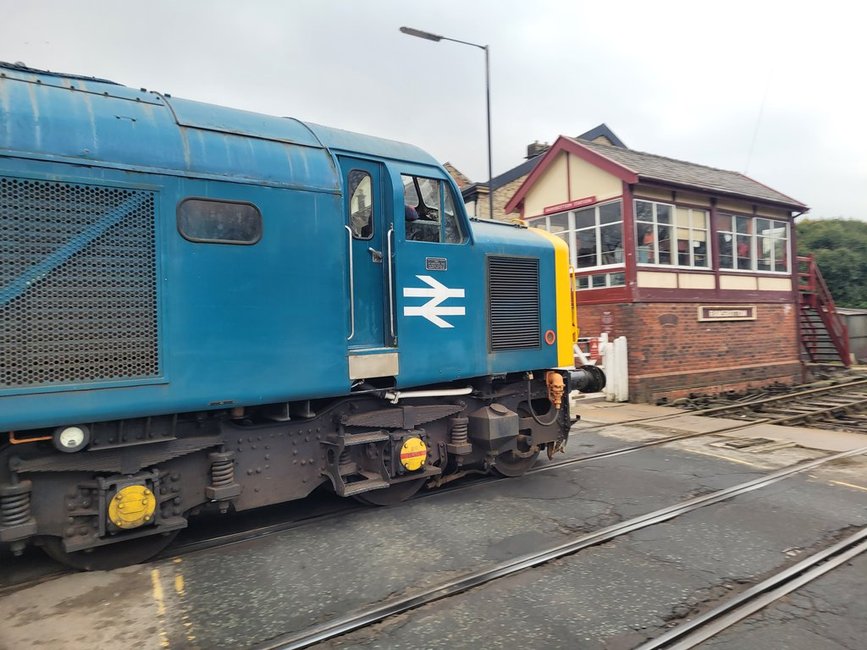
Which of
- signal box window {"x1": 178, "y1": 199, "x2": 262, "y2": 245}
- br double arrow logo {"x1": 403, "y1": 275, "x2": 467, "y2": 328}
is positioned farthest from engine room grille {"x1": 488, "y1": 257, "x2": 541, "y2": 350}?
signal box window {"x1": 178, "y1": 199, "x2": 262, "y2": 245}

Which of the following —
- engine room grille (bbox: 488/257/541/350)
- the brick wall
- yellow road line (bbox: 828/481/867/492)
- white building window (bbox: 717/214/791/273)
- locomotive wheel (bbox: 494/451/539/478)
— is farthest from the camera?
white building window (bbox: 717/214/791/273)

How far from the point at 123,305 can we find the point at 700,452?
7268mm

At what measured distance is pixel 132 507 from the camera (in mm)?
3805

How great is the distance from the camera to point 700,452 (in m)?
7.82

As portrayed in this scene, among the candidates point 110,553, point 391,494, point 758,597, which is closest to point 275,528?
point 391,494

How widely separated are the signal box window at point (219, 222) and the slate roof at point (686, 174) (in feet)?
37.6

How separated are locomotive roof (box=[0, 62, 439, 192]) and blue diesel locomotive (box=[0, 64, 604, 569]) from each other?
0.05 feet

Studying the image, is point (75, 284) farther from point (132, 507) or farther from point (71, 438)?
point (132, 507)

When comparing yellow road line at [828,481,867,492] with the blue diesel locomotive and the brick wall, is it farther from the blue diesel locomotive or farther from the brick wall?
the brick wall

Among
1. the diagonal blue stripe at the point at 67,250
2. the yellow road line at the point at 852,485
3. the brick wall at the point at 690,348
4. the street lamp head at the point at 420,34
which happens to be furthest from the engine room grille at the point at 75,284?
the brick wall at the point at 690,348

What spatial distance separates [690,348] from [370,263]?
1155cm

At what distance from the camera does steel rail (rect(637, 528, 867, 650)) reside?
3244 mm

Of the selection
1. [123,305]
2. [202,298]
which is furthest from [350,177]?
[123,305]

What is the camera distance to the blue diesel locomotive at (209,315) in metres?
3.46
